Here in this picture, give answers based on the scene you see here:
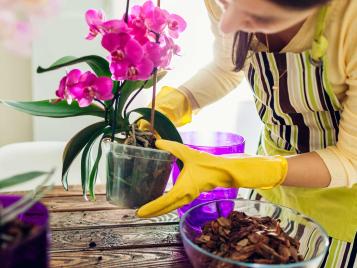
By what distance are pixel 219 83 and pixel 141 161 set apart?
1.43ft

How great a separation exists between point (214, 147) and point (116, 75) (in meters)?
0.31

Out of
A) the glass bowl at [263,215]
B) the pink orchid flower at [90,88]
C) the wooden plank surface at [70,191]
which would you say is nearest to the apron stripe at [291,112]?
the glass bowl at [263,215]

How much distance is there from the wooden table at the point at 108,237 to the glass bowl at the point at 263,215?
0.09m

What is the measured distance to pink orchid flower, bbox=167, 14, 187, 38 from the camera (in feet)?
2.26

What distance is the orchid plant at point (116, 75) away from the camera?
0.62 m

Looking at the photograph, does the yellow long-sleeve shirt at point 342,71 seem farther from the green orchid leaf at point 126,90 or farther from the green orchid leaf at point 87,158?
the green orchid leaf at point 87,158

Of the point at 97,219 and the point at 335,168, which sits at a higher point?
the point at 335,168

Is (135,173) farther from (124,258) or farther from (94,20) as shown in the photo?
(94,20)

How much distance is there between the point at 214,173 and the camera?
706 millimetres

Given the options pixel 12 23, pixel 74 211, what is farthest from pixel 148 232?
pixel 12 23

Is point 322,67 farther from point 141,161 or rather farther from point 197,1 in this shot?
point 197,1

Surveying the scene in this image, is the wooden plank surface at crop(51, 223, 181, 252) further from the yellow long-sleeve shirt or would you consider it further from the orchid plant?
the yellow long-sleeve shirt

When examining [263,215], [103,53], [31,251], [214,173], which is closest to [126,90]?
[214,173]

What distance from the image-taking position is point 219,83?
3.37ft
